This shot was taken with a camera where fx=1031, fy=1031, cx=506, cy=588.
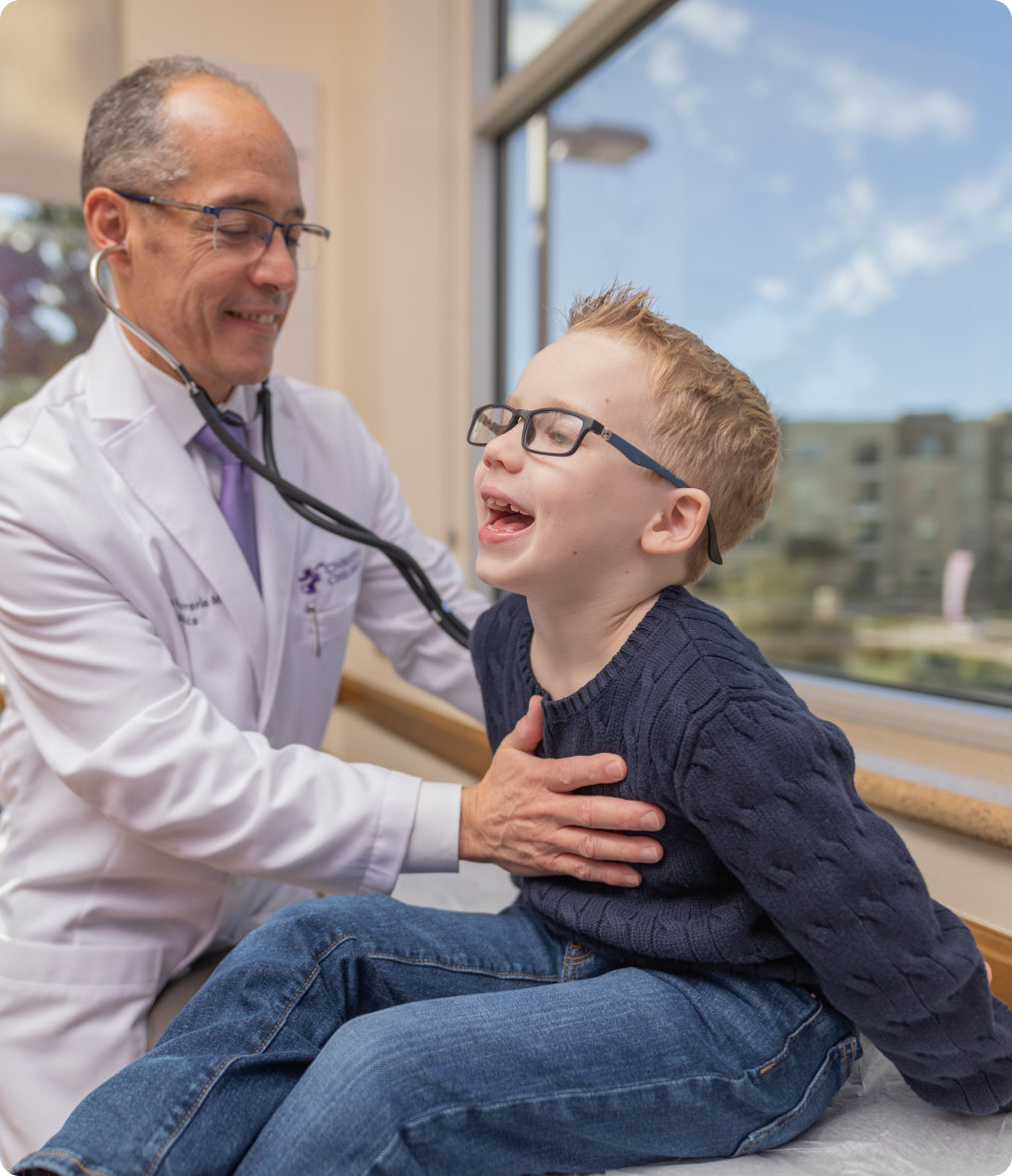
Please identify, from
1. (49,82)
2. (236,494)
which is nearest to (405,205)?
(49,82)

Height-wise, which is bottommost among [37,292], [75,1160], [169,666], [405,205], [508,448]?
[75,1160]

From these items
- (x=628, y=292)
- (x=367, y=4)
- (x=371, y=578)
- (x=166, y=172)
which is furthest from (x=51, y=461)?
(x=367, y=4)

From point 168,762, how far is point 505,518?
459mm

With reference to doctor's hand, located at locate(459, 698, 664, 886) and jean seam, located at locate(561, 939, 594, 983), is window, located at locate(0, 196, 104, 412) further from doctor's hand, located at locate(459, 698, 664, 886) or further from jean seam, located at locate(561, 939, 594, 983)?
jean seam, located at locate(561, 939, 594, 983)

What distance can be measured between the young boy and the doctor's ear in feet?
2.23

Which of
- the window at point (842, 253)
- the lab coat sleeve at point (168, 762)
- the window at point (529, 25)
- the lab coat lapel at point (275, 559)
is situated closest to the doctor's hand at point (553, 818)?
the lab coat sleeve at point (168, 762)

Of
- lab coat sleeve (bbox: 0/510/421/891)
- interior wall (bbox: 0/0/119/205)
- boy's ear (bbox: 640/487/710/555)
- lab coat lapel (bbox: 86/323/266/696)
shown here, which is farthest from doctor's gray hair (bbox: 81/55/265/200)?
interior wall (bbox: 0/0/119/205)

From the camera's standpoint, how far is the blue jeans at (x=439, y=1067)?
0.76m

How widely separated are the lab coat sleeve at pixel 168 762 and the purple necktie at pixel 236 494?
0.24 m

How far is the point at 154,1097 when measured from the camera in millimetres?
792

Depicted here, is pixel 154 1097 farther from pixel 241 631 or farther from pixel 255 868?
pixel 241 631

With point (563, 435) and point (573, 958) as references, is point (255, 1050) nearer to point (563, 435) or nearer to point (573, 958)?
point (573, 958)

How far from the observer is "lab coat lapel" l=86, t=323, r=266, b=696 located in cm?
132

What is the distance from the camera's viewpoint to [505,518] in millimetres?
983
